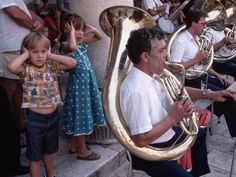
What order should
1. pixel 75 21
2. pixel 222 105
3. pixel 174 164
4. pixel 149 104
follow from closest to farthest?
pixel 149 104, pixel 174 164, pixel 75 21, pixel 222 105

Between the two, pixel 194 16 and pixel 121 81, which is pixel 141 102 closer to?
pixel 121 81

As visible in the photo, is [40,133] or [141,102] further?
[40,133]

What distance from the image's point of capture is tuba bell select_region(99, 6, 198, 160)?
2.09 m

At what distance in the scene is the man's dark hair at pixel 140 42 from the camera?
2.17 m

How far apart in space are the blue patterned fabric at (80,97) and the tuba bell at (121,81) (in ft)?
1.16

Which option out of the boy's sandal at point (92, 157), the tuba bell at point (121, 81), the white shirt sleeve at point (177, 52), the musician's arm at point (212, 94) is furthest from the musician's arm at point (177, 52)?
the boy's sandal at point (92, 157)

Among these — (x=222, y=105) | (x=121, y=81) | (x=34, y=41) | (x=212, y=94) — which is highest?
(x=34, y=41)

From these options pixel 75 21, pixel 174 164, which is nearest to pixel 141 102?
pixel 174 164

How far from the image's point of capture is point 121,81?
7.52ft

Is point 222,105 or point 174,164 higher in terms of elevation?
point 174,164

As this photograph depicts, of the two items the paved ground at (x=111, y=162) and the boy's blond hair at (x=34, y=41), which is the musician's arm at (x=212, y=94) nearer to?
the paved ground at (x=111, y=162)

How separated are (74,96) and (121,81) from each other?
29.1 inches

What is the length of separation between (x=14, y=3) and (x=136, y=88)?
130 centimetres

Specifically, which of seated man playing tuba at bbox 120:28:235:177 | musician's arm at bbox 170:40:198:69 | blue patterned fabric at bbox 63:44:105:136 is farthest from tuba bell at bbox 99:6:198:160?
musician's arm at bbox 170:40:198:69
